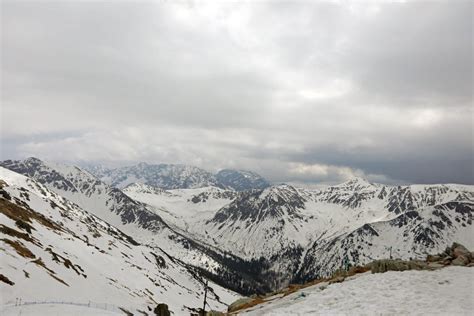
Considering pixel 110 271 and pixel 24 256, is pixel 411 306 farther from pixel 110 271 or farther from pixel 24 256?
pixel 110 271

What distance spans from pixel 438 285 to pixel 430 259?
62.2 feet

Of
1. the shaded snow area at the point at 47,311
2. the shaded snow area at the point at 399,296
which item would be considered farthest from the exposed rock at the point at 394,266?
the shaded snow area at the point at 47,311

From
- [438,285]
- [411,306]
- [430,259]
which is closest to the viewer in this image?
A: [411,306]

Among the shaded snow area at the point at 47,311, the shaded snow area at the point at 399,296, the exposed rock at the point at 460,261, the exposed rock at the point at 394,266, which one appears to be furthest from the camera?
the exposed rock at the point at 460,261

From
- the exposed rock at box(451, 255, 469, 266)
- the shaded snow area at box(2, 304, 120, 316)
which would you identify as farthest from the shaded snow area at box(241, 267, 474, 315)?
the shaded snow area at box(2, 304, 120, 316)

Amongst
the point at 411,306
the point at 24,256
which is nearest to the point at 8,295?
the point at 24,256

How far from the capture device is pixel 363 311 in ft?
72.4

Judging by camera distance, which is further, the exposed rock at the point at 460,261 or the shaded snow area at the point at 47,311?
the exposed rock at the point at 460,261

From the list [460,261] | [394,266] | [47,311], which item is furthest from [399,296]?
[47,311]

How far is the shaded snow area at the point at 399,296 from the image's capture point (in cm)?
2161

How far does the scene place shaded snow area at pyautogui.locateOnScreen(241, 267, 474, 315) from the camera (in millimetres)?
21609

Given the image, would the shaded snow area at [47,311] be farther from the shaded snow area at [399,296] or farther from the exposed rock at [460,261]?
the exposed rock at [460,261]

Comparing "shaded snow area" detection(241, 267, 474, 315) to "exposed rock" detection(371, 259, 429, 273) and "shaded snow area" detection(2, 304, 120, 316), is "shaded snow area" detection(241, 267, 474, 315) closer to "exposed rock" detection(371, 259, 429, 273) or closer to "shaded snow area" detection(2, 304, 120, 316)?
"exposed rock" detection(371, 259, 429, 273)

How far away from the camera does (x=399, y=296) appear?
2430cm
